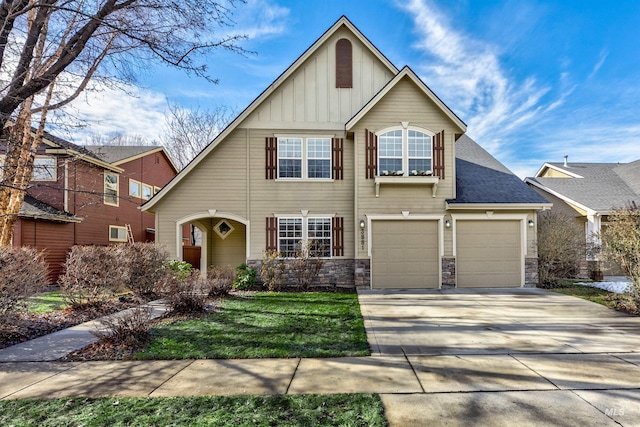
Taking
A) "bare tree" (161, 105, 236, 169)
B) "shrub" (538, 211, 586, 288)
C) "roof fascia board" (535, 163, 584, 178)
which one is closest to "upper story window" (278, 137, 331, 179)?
"shrub" (538, 211, 586, 288)

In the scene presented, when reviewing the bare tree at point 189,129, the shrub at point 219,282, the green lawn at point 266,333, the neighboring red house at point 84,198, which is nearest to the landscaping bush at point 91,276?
the shrub at point 219,282

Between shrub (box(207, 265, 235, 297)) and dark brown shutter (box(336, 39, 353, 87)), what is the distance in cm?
764

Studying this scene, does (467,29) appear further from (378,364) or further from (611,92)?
(378,364)

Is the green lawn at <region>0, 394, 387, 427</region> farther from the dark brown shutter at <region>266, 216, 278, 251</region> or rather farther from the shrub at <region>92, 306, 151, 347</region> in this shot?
the dark brown shutter at <region>266, 216, 278, 251</region>

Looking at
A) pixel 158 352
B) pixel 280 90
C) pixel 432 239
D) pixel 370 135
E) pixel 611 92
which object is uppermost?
pixel 611 92

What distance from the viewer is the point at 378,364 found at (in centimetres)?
448

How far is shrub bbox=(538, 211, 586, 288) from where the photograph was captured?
1151 cm

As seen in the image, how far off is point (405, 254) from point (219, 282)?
20.1 feet

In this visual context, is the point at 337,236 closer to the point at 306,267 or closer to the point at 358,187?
the point at 306,267

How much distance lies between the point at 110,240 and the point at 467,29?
1886 cm

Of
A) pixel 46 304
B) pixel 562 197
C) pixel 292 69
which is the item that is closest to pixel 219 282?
pixel 46 304

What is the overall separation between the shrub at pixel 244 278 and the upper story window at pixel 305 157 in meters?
3.56

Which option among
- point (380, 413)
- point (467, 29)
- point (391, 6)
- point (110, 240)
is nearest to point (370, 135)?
point (391, 6)

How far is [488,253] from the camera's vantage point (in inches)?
455
